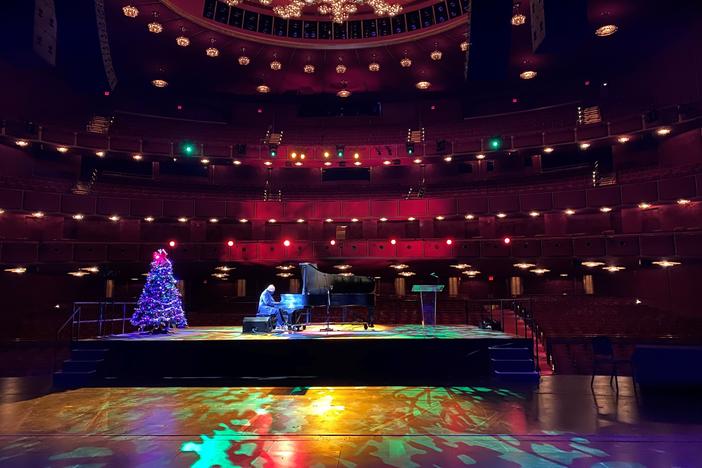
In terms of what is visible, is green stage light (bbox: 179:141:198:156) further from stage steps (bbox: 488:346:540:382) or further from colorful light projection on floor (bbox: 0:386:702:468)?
stage steps (bbox: 488:346:540:382)

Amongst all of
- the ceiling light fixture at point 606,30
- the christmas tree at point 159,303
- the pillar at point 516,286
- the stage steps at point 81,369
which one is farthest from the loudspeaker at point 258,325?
the ceiling light fixture at point 606,30

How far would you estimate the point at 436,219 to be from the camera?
20.5 meters

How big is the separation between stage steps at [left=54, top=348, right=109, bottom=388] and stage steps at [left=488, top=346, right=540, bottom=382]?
6.95 m

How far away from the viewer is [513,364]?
7523 mm

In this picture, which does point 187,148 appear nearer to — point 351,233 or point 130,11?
point 130,11

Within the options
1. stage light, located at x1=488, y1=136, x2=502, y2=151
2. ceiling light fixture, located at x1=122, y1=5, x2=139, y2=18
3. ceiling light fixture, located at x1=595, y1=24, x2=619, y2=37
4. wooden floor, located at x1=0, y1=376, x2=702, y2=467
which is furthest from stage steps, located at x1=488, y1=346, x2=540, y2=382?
ceiling light fixture, located at x1=122, y1=5, x2=139, y2=18

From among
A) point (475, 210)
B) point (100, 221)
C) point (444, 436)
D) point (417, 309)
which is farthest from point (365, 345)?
point (100, 221)

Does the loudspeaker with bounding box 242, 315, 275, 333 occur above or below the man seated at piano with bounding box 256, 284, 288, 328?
below

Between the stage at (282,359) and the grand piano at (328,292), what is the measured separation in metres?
1.12

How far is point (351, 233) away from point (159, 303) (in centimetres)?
1201

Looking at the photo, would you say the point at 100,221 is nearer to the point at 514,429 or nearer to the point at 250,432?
the point at 250,432

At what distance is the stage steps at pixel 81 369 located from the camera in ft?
24.5

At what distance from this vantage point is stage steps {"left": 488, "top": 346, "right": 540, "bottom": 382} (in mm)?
7379

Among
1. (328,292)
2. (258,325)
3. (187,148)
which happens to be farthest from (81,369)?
(187,148)
